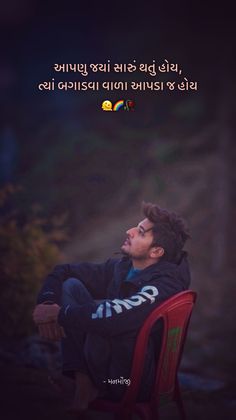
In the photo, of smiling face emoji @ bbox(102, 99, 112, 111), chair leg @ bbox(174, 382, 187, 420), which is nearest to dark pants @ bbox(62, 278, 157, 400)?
chair leg @ bbox(174, 382, 187, 420)

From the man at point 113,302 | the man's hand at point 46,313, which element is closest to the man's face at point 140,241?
the man at point 113,302

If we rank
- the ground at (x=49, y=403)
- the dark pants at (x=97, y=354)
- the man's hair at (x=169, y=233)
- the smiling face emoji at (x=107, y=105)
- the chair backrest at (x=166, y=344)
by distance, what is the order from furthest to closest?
the smiling face emoji at (x=107, y=105) < the ground at (x=49, y=403) < the man's hair at (x=169, y=233) < the dark pants at (x=97, y=354) < the chair backrest at (x=166, y=344)

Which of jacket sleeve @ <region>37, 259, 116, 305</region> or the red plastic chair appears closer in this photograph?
the red plastic chair

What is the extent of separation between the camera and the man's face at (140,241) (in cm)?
385

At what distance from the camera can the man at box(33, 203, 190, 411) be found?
366 centimetres

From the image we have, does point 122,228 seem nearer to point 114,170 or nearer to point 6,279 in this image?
point 114,170

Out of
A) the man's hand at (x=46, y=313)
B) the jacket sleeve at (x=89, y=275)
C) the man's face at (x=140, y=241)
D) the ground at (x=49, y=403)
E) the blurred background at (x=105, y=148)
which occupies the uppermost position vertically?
the blurred background at (x=105, y=148)

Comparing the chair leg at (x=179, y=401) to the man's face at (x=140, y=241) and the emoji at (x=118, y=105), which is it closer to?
the man's face at (x=140, y=241)

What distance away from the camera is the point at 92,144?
434 cm

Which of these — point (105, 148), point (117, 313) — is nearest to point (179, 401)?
point (117, 313)

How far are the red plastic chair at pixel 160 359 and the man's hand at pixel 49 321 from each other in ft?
1.46

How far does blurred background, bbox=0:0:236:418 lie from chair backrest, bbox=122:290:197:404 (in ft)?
1.98

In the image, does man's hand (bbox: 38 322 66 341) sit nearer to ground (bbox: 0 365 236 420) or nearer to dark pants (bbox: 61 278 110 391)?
dark pants (bbox: 61 278 110 391)

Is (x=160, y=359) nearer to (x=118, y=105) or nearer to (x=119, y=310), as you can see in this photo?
(x=119, y=310)
